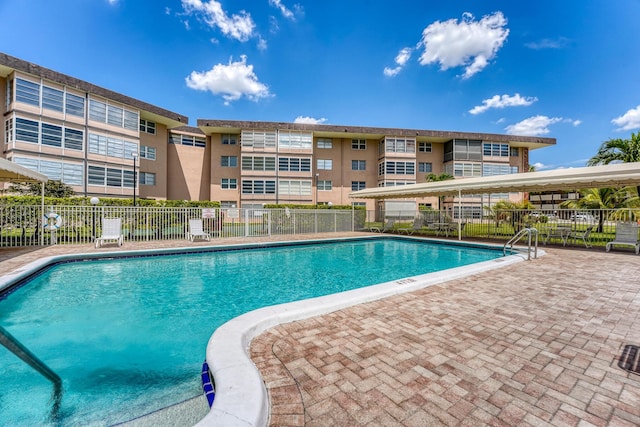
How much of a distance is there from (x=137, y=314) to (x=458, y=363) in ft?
17.6

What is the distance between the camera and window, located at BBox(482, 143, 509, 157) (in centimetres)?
3077

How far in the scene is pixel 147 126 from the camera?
24.7 meters

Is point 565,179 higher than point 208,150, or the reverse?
point 208,150

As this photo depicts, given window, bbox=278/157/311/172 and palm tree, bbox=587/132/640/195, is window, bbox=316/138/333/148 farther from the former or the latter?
palm tree, bbox=587/132/640/195

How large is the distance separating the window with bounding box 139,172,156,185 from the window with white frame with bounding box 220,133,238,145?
23.9 ft

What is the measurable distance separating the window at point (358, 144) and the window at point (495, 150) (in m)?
13.4

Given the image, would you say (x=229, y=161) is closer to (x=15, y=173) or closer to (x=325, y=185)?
(x=325, y=185)

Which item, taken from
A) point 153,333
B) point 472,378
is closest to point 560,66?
point 472,378

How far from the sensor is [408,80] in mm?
20969

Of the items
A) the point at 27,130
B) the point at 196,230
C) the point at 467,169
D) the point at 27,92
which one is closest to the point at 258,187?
the point at 196,230

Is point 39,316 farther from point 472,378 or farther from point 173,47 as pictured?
point 173,47

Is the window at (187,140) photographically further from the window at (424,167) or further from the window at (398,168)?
the window at (424,167)

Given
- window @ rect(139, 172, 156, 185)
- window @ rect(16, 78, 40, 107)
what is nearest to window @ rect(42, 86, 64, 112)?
window @ rect(16, 78, 40, 107)

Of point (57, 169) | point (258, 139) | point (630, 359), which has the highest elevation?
point (258, 139)
